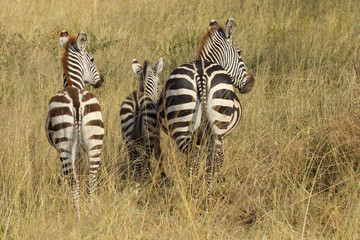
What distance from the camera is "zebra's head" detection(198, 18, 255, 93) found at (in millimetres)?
5465

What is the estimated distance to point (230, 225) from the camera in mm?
4203

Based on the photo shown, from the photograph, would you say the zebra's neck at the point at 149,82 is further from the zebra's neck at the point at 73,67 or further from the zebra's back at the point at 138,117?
the zebra's neck at the point at 73,67

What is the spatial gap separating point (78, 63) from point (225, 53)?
5.66 feet

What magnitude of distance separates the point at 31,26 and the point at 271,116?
18.2 ft

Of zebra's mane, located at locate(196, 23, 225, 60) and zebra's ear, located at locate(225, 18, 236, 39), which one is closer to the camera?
zebra's mane, located at locate(196, 23, 225, 60)

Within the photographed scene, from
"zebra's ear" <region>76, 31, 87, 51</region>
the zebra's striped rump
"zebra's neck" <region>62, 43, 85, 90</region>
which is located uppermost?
"zebra's ear" <region>76, 31, 87, 51</region>

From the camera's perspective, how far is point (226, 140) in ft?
18.8

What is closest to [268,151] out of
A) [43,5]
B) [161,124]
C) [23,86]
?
[161,124]

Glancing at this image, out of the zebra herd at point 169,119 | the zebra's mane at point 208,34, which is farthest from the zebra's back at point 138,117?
the zebra's mane at point 208,34

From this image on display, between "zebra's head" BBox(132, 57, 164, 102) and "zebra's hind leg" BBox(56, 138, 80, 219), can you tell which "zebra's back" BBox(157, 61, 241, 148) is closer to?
"zebra's hind leg" BBox(56, 138, 80, 219)

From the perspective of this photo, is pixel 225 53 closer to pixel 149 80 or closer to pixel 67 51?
pixel 149 80

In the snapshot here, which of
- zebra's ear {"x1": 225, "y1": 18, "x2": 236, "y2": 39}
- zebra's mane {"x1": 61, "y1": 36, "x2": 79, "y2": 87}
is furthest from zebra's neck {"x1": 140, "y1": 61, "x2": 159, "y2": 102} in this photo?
zebra's ear {"x1": 225, "y1": 18, "x2": 236, "y2": 39}

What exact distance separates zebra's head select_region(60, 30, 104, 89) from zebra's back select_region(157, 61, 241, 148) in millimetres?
1391

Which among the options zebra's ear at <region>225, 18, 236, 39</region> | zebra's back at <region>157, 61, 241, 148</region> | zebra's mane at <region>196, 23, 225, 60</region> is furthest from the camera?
zebra's ear at <region>225, 18, 236, 39</region>
